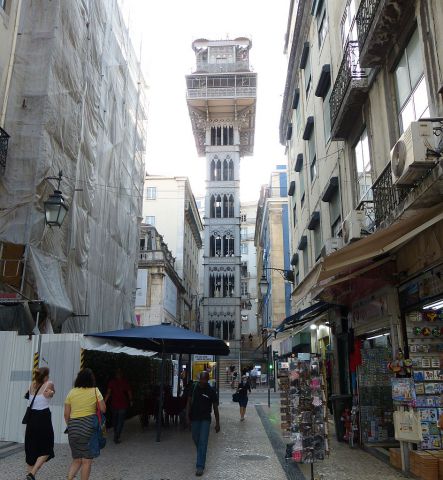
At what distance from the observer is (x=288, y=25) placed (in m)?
24.5

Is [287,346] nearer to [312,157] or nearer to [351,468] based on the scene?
[312,157]

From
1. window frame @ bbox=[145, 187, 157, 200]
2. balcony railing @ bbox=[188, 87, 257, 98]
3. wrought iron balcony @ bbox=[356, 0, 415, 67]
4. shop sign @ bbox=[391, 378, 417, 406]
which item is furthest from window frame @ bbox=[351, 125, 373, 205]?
balcony railing @ bbox=[188, 87, 257, 98]

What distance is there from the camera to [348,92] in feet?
35.1

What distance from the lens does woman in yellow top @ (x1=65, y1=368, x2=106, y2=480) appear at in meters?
6.07

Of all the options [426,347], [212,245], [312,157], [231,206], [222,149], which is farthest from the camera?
[222,149]

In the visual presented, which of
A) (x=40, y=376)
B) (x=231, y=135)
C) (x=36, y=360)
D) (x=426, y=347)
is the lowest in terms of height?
(x=40, y=376)

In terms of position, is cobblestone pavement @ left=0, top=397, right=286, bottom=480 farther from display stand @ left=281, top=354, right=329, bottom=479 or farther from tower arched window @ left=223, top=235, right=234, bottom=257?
tower arched window @ left=223, top=235, right=234, bottom=257

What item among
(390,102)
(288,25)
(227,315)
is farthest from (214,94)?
(390,102)

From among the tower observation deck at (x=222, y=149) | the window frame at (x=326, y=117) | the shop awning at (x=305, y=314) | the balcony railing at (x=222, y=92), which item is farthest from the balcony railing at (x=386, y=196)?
the balcony railing at (x=222, y=92)

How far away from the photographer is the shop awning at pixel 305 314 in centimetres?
1280

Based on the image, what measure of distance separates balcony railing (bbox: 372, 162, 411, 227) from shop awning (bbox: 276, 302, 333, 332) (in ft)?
13.3

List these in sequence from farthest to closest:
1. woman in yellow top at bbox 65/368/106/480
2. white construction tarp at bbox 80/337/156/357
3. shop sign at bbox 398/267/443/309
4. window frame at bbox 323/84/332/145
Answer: window frame at bbox 323/84/332/145
white construction tarp at bbox 80/337/156/357
shop sign at bbox 398/267/443/309
woman in yellow top at bbox 65/368/106/480

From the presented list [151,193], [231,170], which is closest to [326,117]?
[151,193]

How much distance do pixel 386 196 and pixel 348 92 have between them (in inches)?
130
